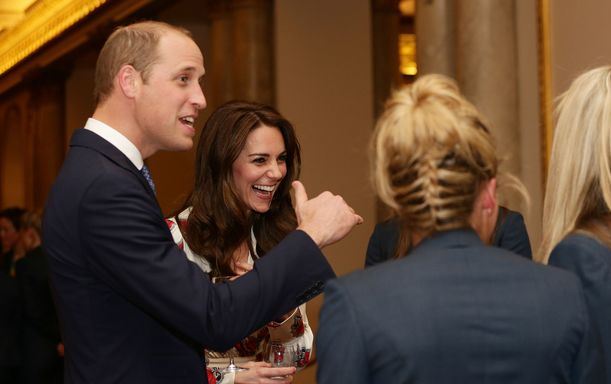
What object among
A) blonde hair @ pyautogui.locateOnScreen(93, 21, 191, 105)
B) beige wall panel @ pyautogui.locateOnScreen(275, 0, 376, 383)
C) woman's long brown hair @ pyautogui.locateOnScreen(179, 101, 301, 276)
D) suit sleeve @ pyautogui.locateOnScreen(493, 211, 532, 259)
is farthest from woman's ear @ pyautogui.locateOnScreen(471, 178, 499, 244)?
beige wall panel @ pyautogui.locateOnScreen(275, 0, 376, 383)

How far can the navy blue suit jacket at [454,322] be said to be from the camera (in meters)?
1.65

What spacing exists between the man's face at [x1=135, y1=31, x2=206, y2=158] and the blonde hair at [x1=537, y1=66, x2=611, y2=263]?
86cm

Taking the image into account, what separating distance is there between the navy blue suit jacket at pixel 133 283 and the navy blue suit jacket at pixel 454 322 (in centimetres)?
49

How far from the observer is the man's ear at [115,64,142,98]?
2342 millimetres

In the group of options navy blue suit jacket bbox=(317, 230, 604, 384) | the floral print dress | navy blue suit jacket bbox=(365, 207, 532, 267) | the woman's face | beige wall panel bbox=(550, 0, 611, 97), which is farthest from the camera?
beige wall panel bbox=(550, 0, 611, 97)

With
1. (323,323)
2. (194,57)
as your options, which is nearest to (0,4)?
(194,57)

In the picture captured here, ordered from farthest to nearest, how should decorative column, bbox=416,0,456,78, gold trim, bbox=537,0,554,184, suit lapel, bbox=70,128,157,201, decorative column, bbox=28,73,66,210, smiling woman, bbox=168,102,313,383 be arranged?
decorative column, bbox=28,73,66,210 → decorative column, bbox=416,0,456,78 → gold trim, bbox=537,0,554,184 → smiling woman, bbox=168,102,313,383 → suit lapel, bbox=70,128,157,201

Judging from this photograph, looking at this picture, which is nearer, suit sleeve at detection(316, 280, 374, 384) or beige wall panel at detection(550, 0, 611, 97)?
suit sleeve at detection(316, 280, 374, 384)

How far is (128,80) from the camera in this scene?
92.5 inches

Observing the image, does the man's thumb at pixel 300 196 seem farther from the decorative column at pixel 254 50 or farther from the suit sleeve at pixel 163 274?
the decorative column at pixel 254 50

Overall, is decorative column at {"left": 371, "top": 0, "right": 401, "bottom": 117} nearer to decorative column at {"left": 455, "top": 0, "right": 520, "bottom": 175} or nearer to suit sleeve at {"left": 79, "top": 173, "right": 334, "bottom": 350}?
decorative column at {"left": 455, "top": 0, "right": 520, "bottom": 175}

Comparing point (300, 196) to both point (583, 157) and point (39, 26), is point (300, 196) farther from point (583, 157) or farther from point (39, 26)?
point (39, 26)

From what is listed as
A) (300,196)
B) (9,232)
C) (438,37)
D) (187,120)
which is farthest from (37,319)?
(300,196)

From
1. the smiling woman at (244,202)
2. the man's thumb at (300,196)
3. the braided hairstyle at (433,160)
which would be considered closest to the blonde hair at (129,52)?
the man's thumb at (300,196)
